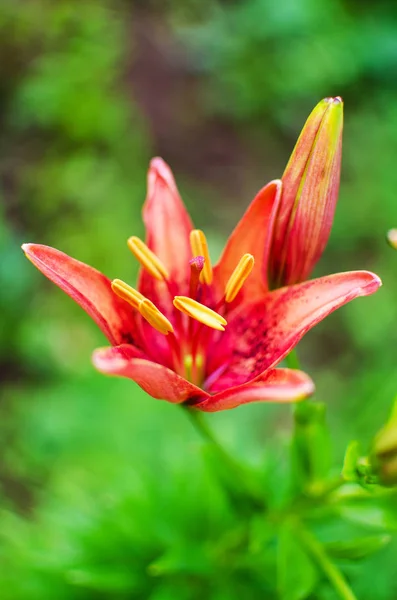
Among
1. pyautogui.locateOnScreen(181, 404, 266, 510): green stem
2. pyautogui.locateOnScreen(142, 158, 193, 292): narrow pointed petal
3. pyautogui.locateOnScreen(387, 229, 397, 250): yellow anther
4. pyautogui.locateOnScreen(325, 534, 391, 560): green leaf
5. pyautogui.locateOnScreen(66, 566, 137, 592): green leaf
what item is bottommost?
pyautogui.locateOnScreen(66, 566, 137, 592): green leaf

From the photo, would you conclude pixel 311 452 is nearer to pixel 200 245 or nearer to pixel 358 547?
pixel 358 547

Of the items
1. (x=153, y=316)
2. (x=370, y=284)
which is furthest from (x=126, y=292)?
(x=370, y=284)

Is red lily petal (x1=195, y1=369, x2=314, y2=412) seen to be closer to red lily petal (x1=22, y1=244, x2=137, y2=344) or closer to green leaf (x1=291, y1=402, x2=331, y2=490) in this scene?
red lily petal (x1=22, y1=244, x2=137, y2=344)

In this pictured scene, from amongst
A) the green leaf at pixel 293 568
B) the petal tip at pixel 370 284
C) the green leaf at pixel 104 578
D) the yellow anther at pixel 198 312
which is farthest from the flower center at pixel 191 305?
the green leaf at pixel 104 578

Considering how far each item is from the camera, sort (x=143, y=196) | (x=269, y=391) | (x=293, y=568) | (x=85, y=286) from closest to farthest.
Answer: (x=269, y=391) < (x=85, y=286) < (x=293, y=568) < (x=143, y=196)

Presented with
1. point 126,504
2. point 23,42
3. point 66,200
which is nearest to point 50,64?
point 23,42

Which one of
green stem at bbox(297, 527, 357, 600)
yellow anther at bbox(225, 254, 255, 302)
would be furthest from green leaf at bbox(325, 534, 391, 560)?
yellow anther at bbox(225, 254, 255, 302)

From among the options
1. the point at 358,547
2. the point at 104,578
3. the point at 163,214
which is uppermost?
the point at 163,214

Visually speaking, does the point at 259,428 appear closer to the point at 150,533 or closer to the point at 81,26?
the point at 150,533
